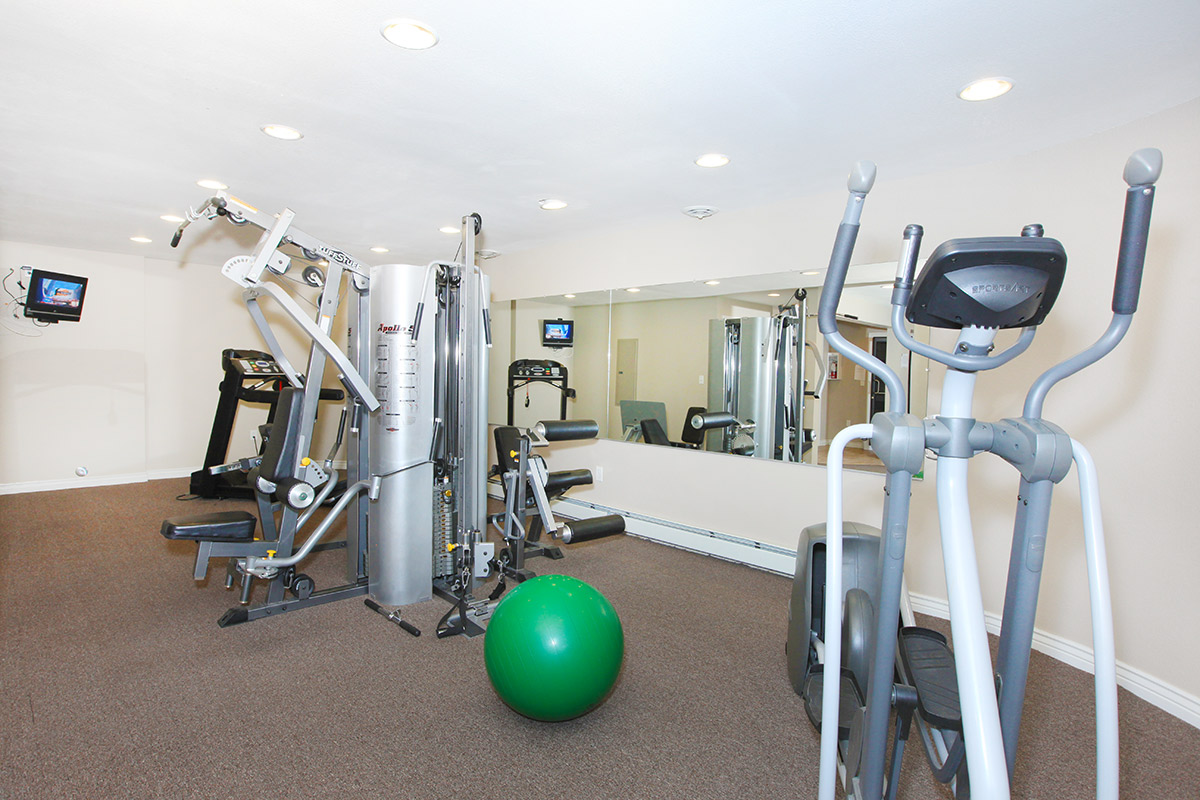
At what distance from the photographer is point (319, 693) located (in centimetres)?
226

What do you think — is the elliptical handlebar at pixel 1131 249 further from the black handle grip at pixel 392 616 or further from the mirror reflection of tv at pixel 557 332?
the mirror reflection of tv at pixel 557 332

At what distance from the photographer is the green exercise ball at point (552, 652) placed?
75.9 inches

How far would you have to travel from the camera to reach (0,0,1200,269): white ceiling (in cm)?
179

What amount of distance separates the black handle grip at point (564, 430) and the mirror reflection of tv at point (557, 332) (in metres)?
1.47

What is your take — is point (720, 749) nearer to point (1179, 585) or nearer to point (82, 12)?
point (1179, 585)

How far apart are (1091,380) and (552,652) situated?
244 cm

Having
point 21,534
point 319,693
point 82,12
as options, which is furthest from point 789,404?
point 21,534

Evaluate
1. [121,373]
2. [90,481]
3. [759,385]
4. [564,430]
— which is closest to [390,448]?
[564,430]

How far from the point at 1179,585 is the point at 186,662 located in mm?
3881

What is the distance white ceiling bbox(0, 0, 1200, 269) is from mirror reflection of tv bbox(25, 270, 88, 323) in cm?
193

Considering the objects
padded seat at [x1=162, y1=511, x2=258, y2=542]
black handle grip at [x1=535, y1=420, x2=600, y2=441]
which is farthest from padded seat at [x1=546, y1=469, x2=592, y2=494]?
padded seat at [x1=162, y1=511, x2=258, y2=542]

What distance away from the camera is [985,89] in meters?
2.15

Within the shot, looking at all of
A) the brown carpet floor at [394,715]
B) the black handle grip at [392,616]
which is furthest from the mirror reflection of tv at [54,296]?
the black handle grip at [392,616]

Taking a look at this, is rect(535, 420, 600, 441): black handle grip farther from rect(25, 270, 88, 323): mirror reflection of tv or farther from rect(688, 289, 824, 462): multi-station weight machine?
rect(25, 270, 88, 323): mirror reflection of tv
